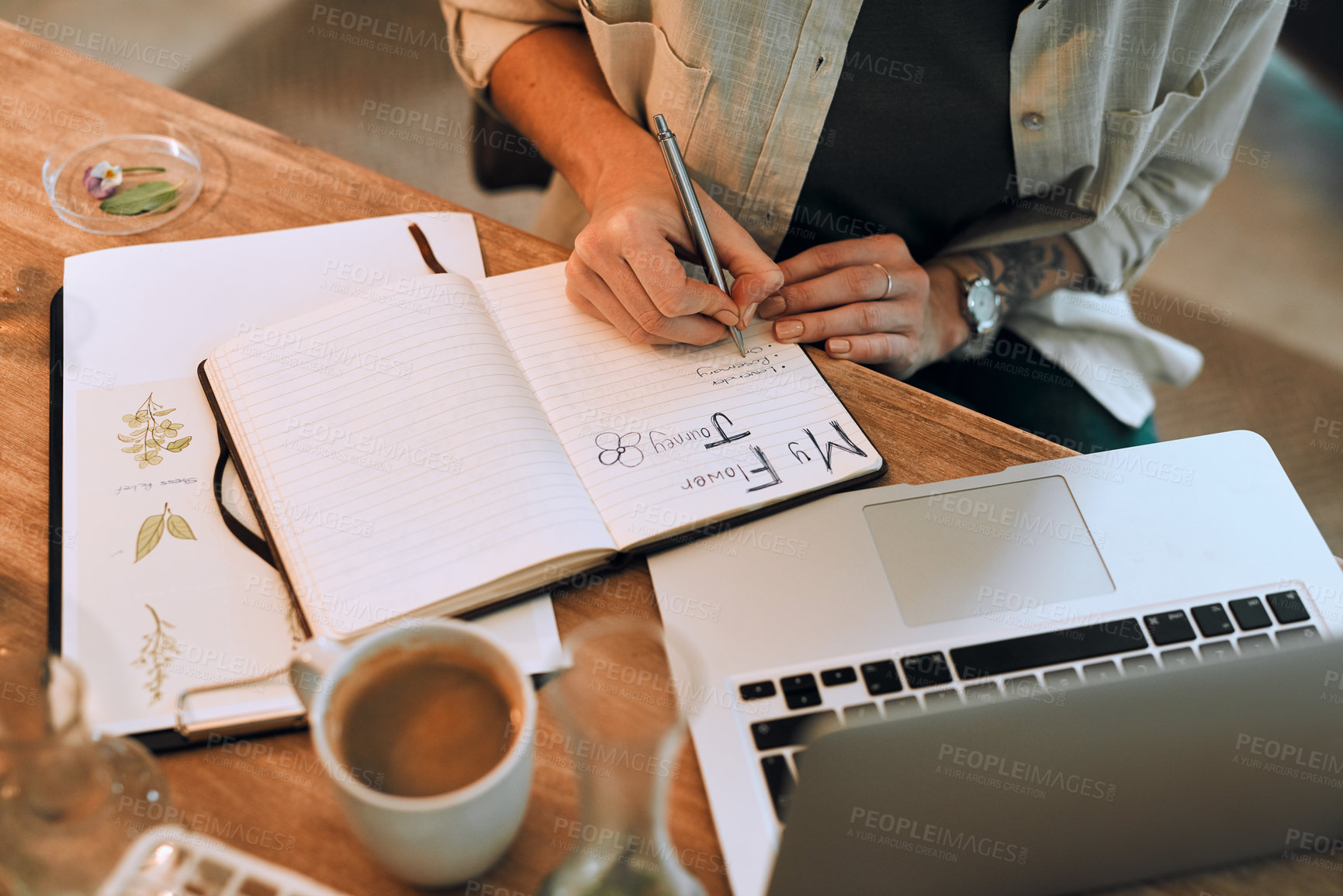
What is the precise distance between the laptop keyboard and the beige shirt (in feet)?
1.55

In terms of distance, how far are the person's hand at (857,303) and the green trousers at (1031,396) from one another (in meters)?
0.20

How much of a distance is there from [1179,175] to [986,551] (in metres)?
0.61

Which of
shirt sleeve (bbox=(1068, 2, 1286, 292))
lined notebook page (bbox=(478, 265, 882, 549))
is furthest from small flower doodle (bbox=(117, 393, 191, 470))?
shirt sleeve (bbox=(1068, 2, 1286, 292))

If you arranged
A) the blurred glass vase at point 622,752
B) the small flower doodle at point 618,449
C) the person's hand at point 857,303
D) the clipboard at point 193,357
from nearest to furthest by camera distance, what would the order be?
1. the blurred glass vase at point 622,752
2. the clipboard at point 193,357
3. the small flower doodle at point 618,449
4. the person's hand at point 857,303

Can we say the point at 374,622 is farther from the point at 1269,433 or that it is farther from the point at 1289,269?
the point at 1289,269

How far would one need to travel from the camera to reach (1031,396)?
1027 mm

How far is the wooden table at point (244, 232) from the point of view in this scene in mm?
451

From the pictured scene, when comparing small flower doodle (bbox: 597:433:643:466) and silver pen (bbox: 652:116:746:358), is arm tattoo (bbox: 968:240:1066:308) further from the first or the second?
small flower doodle (bbox: 597:433:643:466)

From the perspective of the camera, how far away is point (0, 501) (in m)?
0.54

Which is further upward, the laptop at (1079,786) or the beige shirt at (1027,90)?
the beige shirt at (1027,90)

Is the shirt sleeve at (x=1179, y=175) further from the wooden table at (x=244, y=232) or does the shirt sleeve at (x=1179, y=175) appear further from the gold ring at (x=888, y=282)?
the wooden table at (x=244, y=232)

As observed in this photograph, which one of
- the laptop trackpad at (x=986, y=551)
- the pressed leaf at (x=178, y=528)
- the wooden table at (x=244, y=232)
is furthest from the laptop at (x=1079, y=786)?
the pressed leaf at (x=178, y=528)

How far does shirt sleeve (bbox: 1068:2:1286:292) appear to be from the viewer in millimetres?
855

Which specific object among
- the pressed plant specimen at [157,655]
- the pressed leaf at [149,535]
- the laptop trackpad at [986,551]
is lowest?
the pressed plant specimen at [157,655]
